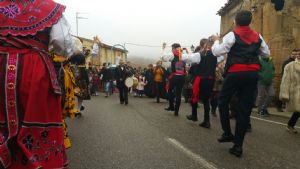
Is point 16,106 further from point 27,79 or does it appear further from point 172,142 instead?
point 172,142

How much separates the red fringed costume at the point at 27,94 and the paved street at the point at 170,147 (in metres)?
2.25

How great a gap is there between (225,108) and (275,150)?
3.32ft

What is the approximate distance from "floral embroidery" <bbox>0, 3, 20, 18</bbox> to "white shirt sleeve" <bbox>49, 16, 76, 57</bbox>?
303 mm

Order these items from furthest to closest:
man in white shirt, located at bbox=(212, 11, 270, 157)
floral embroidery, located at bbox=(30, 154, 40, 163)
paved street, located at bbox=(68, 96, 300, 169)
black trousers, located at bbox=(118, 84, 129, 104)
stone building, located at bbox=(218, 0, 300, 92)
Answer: stone building, located at bbox=(218, 0, 300, 92)
black trousers, located at bbox=(118, 84, 129, 104)
man in white shirt, located at bbox=(212, 11, 270, 157)
paved street, located at bbox=(68, 96, 300, 169)
floral embroidery, located at bbox=(30, 154, 40, 163)

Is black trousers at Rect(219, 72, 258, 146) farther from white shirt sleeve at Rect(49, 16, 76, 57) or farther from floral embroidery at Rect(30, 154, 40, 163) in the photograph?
floral embroidery at Rect(30, 154, 40, 163)

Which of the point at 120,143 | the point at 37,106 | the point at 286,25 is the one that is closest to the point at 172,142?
the point at 120,143

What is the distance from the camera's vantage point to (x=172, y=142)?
294 inches

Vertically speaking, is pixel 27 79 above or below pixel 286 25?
below

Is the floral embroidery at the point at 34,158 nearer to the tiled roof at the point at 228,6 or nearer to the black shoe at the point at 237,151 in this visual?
the black shoe at the point at 237,151

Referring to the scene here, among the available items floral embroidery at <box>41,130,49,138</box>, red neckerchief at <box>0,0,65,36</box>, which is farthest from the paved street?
red neckerchief at <box>0,0,65,36</box>

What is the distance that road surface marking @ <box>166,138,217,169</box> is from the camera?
19.0 ft

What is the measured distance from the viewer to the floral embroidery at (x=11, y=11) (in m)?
3.62

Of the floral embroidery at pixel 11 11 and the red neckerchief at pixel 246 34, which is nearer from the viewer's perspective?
the floral embroidery at pixel 11 11

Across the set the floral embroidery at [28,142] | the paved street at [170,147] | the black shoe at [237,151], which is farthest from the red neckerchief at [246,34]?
the floral embroidery at [28,142]
